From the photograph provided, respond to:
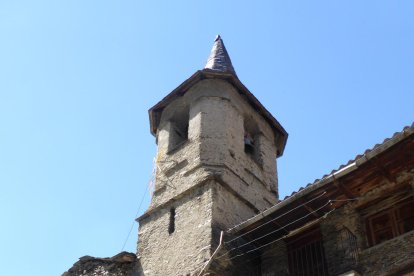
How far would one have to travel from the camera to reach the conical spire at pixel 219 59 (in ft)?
54.6

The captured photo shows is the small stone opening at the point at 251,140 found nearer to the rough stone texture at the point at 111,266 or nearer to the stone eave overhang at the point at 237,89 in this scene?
the stone eave overhang at the point at 237,89

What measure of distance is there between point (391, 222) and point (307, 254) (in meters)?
1.77

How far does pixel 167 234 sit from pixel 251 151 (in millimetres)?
4113

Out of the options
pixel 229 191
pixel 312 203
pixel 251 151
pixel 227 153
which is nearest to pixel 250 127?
pixel 251 151

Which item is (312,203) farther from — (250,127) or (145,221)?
(250,127)

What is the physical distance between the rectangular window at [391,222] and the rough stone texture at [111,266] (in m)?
5.32

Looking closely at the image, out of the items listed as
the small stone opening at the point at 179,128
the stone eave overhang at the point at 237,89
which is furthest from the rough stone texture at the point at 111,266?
the stone eave overhang at the point at 237,89

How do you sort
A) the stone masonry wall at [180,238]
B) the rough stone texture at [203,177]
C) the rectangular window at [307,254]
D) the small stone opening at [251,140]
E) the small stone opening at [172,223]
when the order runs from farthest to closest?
the small stone opening at [251,140] → the small stone opening at [172,223] → the rough stone texture at [203,177] → the stone masonry wall at [180,238] → the rectangular window at [307,254]

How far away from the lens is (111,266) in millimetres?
12289

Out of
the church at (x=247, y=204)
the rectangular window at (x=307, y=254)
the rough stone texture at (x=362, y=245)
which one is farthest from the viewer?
the rectangular window at (x=307, y=254)

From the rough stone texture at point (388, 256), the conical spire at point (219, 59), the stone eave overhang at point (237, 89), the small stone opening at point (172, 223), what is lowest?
the rough stone texture at point (388, 256)

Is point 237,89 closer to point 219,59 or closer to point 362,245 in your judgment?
point 219,59

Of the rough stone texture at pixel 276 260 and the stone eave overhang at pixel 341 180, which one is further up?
the stone eave overhang at pixel 341 180

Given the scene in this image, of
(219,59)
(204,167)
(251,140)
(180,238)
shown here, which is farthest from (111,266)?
(219,59)
